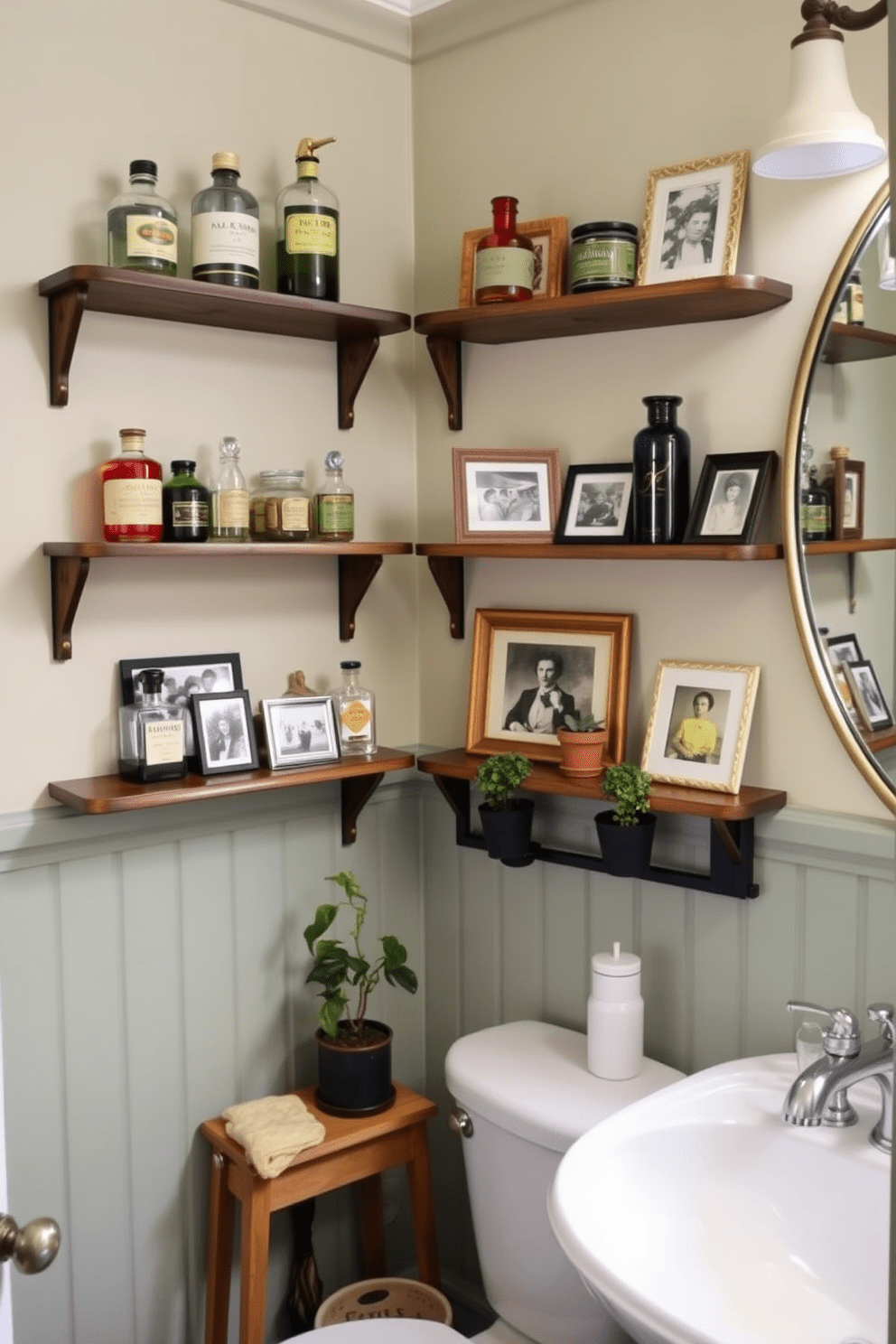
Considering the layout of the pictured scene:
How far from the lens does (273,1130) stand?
6.72ft

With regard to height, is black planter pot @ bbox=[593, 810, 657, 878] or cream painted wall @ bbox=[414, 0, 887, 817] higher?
cream painted wall @ bbox=[414, 0, 887, 817]

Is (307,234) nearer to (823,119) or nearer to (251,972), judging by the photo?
(823,119)

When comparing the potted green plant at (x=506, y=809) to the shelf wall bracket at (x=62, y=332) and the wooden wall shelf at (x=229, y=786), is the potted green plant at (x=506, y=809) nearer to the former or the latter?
the wooden wall shelf at (x=229, y=786)

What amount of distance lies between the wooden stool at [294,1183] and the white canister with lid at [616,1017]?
367 millimetres

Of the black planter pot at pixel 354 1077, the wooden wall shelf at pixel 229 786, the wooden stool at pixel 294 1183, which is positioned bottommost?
the wooden stool at pixel 294 1183

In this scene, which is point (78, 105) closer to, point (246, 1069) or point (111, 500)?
point (111, 500)

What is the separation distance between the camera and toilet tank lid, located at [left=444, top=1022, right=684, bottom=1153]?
188cm

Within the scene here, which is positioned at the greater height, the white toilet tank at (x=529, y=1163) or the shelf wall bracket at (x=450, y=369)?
the shelf wall bracket at (x=450, y=369)

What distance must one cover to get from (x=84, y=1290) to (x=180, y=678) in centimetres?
97

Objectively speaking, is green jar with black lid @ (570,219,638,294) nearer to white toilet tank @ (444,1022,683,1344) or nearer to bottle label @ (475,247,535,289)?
bottle label @ (475,247,535,289)

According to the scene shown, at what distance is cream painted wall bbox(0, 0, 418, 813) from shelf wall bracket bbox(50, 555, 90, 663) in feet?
0.07

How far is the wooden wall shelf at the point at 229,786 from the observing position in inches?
73.9

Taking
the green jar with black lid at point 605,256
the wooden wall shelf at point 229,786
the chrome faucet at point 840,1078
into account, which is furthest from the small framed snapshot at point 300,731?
the chrome faucet at point 840,1078

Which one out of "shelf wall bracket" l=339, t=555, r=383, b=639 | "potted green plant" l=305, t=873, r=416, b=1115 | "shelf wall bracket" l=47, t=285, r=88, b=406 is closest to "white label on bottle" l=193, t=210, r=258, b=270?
"shelf wall bracket" l=47, t=285, r=88, b=406
